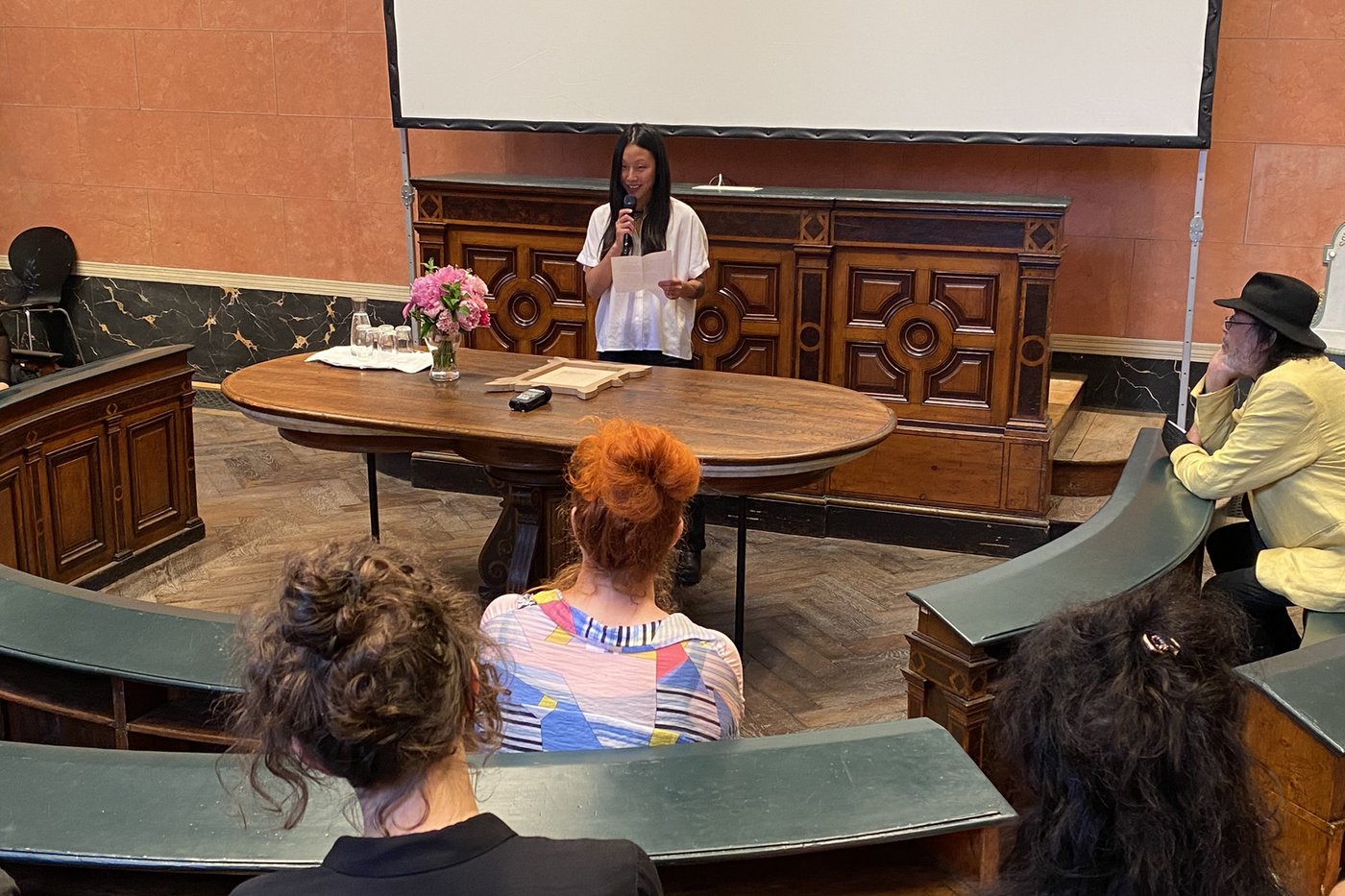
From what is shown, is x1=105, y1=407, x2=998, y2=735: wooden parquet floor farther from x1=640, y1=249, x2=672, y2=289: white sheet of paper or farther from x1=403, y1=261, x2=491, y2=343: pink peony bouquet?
x1=640, y1=249, x2=672, y2=289: white sheet of paper

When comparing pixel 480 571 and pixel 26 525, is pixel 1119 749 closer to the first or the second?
pixel 480 571

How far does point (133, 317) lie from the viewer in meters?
8.17

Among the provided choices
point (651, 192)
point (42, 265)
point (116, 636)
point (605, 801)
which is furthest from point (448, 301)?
point (42, 265)

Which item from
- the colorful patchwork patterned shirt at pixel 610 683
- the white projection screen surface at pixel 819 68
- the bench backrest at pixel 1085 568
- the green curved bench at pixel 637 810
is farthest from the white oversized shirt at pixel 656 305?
the green curved bench at pixel 637 810

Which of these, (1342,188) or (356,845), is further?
(1342,188)

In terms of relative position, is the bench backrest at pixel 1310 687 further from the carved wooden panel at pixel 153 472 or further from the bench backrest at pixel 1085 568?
the carved wooden panel at pixel 153 472

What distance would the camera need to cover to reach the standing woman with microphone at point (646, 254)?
4777 millimetres

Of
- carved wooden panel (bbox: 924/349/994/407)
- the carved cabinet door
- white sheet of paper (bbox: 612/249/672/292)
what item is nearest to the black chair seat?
the carved cabinet door

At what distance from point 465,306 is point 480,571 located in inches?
37.5

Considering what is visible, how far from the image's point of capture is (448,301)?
14.4 ft

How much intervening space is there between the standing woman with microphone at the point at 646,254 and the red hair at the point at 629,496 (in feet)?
7.97

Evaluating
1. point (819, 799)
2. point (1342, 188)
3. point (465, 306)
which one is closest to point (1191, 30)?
point (1342, 188)

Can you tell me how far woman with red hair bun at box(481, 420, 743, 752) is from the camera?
2.15m

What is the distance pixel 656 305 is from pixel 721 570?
1071 millimetres
